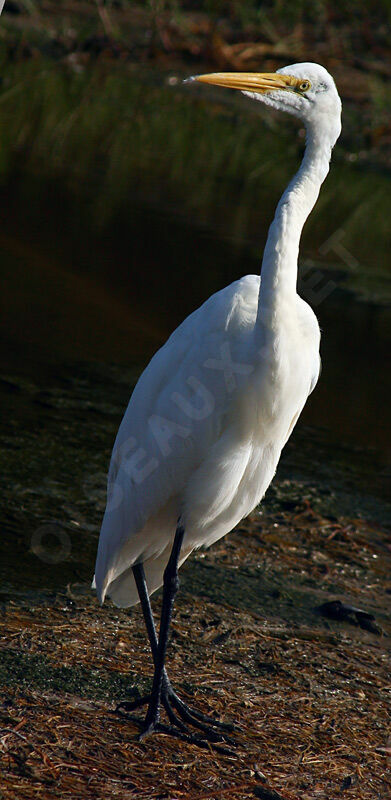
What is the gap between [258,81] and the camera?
10.3 ft

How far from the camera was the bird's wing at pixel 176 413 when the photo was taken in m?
3.24

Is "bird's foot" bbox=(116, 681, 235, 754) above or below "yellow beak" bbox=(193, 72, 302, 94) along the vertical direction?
below

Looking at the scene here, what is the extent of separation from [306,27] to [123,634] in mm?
20539

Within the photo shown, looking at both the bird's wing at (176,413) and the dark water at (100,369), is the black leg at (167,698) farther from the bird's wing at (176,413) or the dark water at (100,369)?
the dark water at (100,369)

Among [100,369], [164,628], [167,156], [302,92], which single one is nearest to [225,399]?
[164,628]

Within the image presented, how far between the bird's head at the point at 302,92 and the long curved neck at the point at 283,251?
152 mm

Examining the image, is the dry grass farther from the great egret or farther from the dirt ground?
the great egret

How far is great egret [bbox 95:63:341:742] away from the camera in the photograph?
122 inches

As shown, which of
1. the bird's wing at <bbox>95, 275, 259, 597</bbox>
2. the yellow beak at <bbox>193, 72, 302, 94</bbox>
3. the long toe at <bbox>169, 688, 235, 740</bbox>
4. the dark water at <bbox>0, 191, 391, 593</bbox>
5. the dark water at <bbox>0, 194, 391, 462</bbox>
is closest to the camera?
the yellow beak at <bbox>193, 72, 302, 94</bbox>

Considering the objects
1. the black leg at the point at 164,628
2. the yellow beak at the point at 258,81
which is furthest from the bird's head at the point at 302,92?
the black leg at the point at 164,628

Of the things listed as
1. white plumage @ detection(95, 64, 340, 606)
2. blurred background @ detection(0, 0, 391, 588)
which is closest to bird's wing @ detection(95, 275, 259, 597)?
white plumage @ detection(95, 64, 340, 606)

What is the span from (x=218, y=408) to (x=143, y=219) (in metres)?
6.63

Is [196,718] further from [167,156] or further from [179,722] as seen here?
[167,156]

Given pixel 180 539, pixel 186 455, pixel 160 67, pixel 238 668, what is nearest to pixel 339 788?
pixel 238 668
